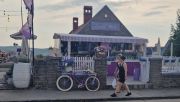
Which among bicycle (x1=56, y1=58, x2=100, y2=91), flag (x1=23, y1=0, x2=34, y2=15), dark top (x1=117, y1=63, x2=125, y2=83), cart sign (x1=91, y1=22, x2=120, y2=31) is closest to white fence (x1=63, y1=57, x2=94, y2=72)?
bicycle (x1=56, y1=58, x2=100, y2=91)

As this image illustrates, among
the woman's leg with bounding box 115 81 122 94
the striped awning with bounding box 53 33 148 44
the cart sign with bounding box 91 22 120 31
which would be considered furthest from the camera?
the cart sign with bounding box 91 22 120 31

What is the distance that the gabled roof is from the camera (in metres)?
48.4

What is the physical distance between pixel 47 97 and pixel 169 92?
17.4 ft

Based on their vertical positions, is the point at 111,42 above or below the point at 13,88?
above

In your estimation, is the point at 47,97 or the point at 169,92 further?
the point at 169,92

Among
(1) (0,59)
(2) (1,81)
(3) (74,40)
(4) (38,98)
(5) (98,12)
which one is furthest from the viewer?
(5) (98,12)

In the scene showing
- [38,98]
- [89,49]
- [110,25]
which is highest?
[110,25]

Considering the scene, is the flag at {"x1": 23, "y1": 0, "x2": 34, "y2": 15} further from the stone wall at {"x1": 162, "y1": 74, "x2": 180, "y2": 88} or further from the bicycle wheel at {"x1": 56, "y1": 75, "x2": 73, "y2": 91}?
the stone wall at {"x1": 162, "y1": 74, "x2": 180, "y2": 88}

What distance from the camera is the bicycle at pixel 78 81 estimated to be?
59.6ft

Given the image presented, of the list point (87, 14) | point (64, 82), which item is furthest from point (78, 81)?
point (87, 14)

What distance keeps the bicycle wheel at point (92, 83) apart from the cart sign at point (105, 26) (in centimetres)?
3076

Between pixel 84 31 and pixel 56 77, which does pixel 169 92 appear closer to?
pixel 56 77

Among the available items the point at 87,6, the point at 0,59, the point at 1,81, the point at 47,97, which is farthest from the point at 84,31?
the point at 47,97

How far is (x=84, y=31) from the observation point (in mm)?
48375
